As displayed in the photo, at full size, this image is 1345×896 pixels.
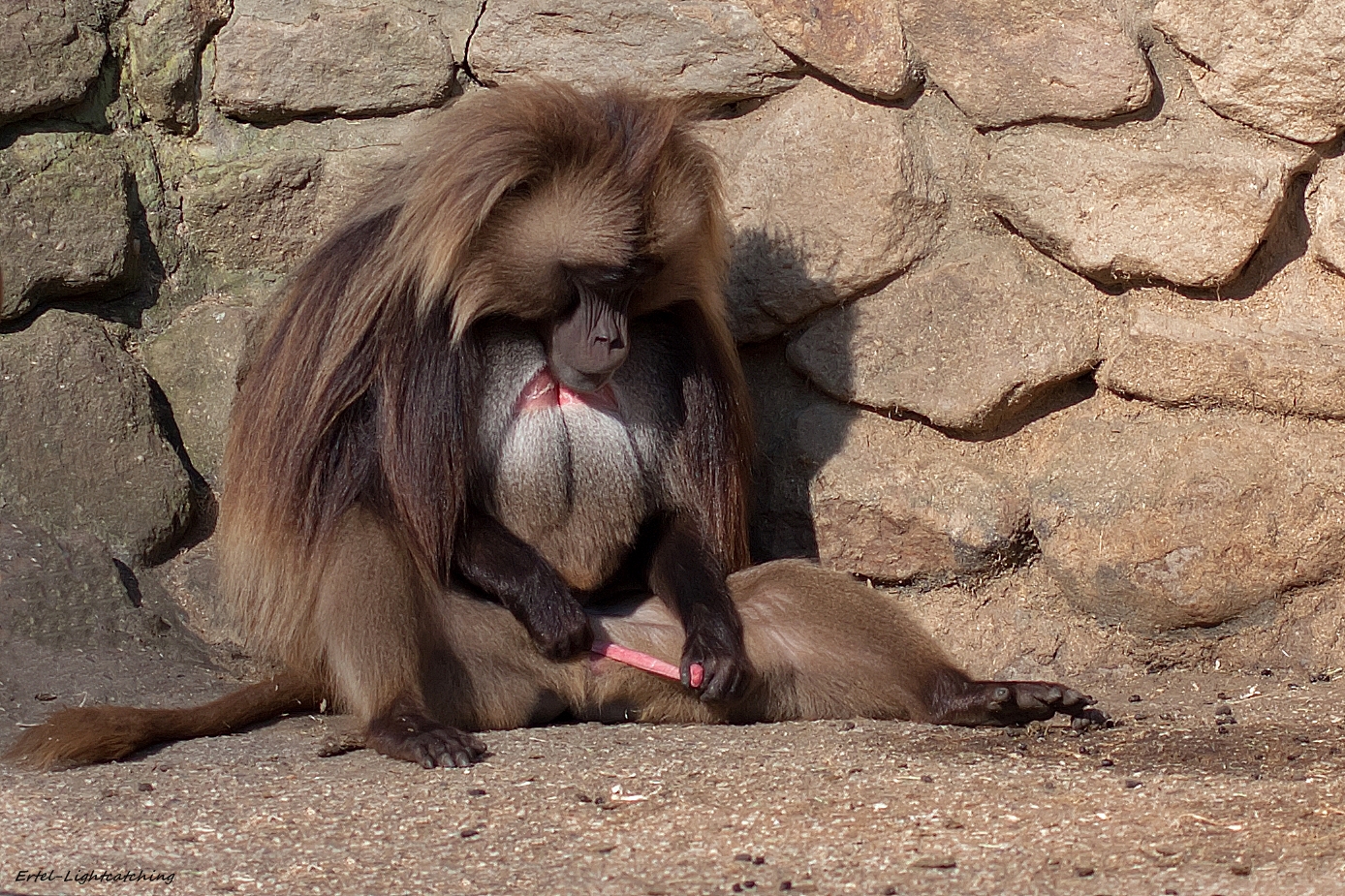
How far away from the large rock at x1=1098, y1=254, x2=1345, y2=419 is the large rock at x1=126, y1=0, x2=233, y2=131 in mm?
2675

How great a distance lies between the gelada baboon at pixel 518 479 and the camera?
3.81 meters

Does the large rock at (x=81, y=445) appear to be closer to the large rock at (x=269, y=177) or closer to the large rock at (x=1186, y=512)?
the large rock at (x=269, y=177)

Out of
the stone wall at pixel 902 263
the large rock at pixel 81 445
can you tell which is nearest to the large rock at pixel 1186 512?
the stone wall at pixel 902 263

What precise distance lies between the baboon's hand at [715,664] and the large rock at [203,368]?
1567mm

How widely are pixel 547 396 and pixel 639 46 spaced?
110cm

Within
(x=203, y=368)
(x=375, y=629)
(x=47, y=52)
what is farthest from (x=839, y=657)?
(x=47, y=52)

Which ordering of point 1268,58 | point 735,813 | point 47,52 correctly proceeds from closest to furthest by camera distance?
point 735,813
point 1268,58
point 47,52

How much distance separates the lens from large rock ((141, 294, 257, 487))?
15.6ft

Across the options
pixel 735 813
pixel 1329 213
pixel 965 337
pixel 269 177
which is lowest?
pixel 735 813

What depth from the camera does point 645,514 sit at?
14.0 feet

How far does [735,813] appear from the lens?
320cm

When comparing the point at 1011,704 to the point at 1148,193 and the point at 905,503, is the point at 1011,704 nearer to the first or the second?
the point at 905,503

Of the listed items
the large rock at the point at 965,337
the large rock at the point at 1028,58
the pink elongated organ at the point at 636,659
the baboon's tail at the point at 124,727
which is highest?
the large rock at the point at 1028,58

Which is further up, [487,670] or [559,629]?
[559,629]
